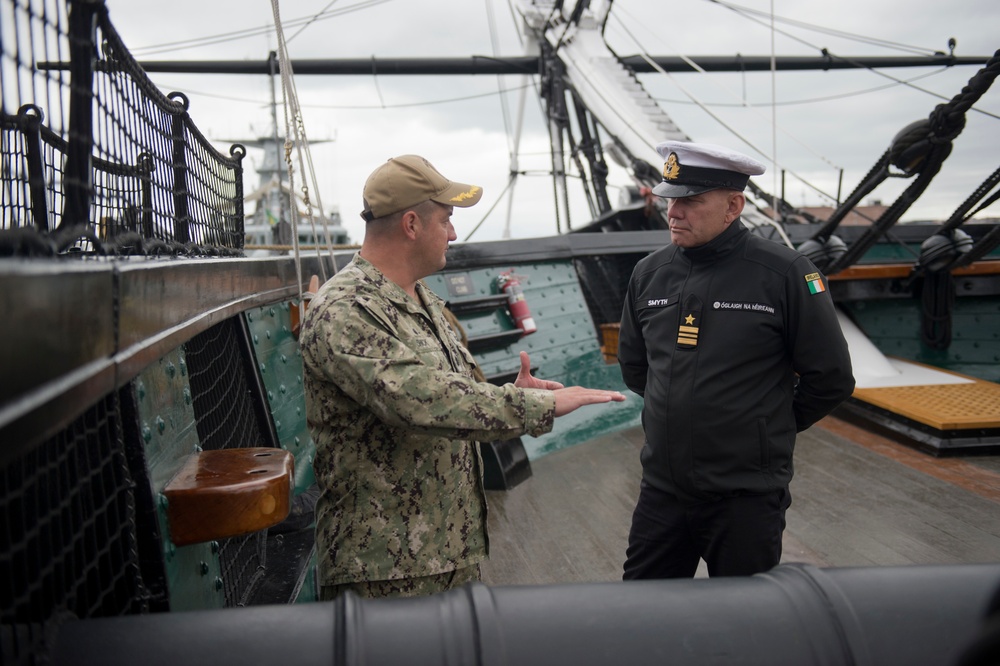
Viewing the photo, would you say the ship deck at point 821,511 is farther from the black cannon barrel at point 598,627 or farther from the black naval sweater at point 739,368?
the black cannon barrel at point 598,627

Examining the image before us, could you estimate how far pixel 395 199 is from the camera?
198 cm

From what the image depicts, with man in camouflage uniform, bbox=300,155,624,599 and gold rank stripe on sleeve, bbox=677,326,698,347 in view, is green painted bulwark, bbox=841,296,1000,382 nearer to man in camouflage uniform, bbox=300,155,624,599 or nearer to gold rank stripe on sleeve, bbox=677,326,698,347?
gold rank stripe on sleeve, bbox=677,326,698,347

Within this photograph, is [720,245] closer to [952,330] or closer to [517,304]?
[517,304]

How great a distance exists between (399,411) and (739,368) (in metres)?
1.16

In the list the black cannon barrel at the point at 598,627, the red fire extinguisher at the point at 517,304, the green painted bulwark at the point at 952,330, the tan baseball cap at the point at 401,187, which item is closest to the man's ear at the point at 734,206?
the tan baseball cap at the point at 401,187

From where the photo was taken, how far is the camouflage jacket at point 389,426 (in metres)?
1.75

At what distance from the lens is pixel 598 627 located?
4.32ft

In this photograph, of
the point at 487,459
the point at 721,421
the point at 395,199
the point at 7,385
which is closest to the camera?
the point at 7,385

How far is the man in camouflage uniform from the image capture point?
177 cm

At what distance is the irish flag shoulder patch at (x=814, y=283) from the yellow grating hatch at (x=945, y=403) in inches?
125

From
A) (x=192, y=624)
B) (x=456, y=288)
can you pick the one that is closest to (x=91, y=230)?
(x=192, y=624)

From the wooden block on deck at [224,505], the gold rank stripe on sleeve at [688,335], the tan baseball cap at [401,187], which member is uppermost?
the tan baseball cap at [401,187]

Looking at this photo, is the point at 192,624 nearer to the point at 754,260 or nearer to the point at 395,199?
the point at 395,199

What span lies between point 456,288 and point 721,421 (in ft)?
14.6
